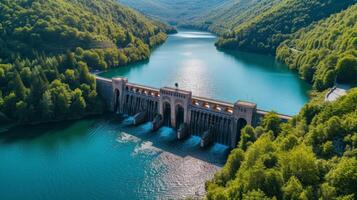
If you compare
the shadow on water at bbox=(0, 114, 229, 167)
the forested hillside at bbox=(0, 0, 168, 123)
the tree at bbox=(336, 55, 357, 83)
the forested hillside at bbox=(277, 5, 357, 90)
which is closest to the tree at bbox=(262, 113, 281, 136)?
the shadow on water at bbox=(0, 114, 229, 167)

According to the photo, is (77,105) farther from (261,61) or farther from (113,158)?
(261,61)

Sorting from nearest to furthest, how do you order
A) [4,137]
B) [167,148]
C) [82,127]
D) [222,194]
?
[222,194] < [167,148] < [4,137] < [82,127]

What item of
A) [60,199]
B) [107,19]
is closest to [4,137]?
[60,199]

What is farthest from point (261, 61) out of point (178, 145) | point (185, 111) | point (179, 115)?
point (178, 145)

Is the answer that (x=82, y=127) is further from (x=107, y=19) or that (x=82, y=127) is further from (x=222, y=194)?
(x=107, y=19)

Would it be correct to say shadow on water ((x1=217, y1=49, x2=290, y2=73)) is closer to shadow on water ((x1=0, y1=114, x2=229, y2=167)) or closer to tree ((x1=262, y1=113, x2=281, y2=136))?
shadow on water ((x1=0, y1=114, x2=229, y2=167))

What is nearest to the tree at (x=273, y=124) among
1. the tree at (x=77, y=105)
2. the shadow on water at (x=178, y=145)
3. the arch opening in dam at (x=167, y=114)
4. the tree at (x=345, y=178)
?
the shadow on water at (x=178, y=145)
